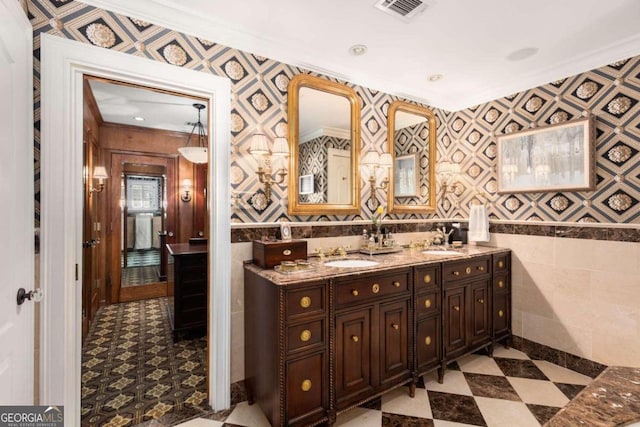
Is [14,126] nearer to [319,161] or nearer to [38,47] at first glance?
[38,47]

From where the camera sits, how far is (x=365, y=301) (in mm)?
1938

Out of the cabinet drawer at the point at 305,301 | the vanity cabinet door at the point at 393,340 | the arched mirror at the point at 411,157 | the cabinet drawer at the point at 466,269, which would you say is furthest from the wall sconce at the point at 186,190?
the cabinet drawer at the point at 466,269

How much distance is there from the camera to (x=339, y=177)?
8.73 feet

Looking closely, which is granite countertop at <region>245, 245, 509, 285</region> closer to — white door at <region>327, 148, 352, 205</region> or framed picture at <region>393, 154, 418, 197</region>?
white door at <region>327, 148, 352, 205</region>

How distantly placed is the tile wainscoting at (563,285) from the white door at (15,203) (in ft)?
3.40

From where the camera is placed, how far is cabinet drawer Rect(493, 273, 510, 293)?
2.80 metres

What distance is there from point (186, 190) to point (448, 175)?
12.5 ft

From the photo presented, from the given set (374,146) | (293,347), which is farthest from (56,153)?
(374,146)

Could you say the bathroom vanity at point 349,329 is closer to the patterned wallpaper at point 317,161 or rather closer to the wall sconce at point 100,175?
the patterned wallpaper at point 317,161

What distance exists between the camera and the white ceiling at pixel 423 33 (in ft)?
6.07

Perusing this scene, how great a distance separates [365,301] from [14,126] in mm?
1943

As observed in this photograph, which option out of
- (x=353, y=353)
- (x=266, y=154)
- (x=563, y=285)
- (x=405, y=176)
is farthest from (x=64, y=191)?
(x=563, y=285)

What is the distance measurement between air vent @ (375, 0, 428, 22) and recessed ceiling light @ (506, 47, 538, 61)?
41.3 inches

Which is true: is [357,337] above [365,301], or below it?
below
